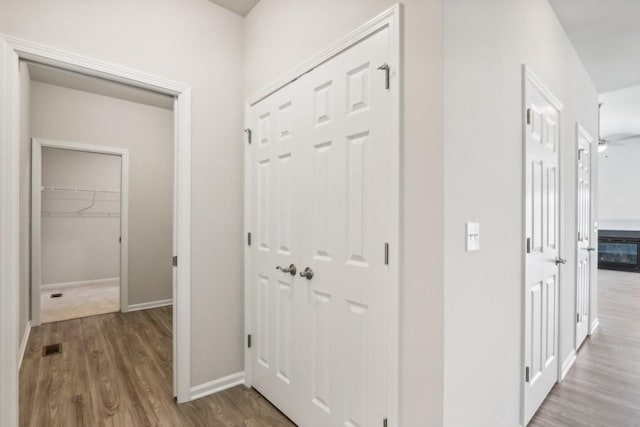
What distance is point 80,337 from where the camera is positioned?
3365mm

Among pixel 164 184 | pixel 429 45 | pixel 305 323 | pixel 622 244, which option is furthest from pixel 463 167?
pixel 622 244

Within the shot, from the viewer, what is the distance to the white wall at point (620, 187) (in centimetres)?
715

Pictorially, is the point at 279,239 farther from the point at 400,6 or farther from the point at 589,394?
the point at 589,394

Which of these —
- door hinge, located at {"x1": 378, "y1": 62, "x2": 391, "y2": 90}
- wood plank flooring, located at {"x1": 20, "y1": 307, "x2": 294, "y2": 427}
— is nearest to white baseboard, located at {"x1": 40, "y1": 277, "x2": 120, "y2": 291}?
wood plank flooring, located at {"x1": 20, "y1": 307, "x2": 294, "y2": 427}

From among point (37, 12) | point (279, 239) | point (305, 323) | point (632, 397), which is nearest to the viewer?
point (37, 12)

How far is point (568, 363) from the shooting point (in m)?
2.67

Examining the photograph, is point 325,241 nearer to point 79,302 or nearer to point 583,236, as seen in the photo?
point 583,236

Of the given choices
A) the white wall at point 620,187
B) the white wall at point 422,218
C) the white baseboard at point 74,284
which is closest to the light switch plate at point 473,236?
the white wall at point 422,218

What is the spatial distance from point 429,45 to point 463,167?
509 mm

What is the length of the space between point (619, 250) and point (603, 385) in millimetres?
6493

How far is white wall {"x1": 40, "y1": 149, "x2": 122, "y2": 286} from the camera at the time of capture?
18.0 ft

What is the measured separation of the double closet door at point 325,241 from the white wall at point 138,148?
9.48 ft

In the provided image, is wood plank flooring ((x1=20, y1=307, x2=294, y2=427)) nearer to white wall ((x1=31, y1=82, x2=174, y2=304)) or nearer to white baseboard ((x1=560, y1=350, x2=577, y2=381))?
white wall ((x1=31, y1=82, x2=174, y2=304))

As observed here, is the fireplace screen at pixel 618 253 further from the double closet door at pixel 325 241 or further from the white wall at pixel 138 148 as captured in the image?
the white wall at pixel 138 148
